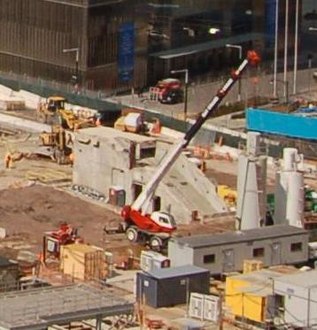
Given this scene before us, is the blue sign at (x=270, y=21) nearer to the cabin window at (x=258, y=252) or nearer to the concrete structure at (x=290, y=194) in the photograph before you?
the concrete structure at (x=290, y=194)

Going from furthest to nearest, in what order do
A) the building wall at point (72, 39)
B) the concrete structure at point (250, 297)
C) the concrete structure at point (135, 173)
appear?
1. the building wall at point (72, 39)
2. the concrete structure at point (135, 173)
3. the concrete structure at point (250, 297)

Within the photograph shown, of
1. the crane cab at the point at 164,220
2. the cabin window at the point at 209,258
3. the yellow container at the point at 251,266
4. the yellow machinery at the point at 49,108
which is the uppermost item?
the yellow machinery at the point at 49,108

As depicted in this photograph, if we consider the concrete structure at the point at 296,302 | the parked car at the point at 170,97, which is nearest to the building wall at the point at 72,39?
the parked car at the point at 170,97

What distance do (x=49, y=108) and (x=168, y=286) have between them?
2220 centimetres

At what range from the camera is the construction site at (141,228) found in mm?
51438

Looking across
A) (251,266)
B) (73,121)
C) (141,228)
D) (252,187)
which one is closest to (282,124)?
(73,121)

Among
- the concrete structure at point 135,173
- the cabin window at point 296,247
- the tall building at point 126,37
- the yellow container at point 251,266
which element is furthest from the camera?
the tall building at point 126,37

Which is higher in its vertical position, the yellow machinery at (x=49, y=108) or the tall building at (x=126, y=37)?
the tall building at (x=126, y=37)

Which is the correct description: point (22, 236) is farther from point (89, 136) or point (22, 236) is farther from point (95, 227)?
point (89, 136)

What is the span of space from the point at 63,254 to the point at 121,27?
2226 cm

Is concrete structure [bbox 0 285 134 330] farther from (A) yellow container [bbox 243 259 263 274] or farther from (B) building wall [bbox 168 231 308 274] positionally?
(A) yellow container [bbox 243 259 263 274]

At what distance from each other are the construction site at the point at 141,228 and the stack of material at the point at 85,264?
0.10ft

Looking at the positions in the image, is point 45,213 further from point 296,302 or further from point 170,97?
point 170,97

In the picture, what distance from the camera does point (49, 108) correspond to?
7431cm
